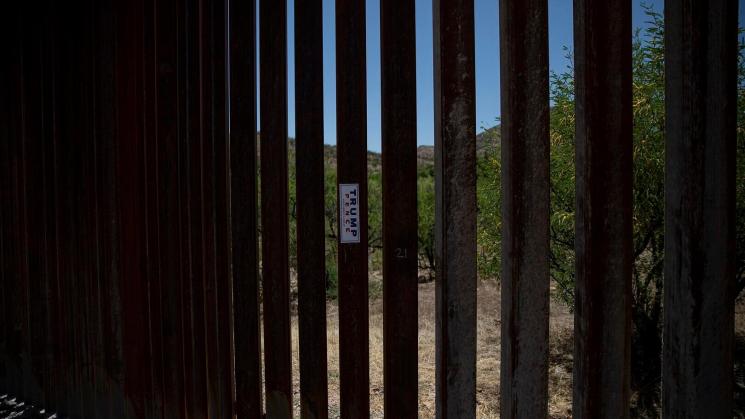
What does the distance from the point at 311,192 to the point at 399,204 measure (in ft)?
1.37

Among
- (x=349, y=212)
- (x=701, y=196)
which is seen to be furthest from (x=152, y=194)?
(x=701, y=196)

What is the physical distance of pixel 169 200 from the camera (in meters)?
2.22

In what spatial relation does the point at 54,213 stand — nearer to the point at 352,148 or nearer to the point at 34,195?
the point at 34,195

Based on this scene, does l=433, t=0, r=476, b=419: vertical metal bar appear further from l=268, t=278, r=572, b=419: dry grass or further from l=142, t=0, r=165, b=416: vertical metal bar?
l=268, t=278, r=572, b=419: dry grass

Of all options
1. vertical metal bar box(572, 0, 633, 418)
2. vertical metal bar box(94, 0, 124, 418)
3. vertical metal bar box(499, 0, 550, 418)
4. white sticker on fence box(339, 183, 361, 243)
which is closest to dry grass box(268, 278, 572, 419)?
vertical metal bar box(94, 0, 124, 418)

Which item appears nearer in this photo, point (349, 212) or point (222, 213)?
point (349, 212)

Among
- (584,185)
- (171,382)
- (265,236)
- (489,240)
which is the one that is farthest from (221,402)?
(489,240)

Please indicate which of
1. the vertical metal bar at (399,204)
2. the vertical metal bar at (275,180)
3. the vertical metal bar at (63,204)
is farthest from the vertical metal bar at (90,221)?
the vertical metal bar at (399,204)

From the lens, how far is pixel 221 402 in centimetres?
216

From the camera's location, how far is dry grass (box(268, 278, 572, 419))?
351cm

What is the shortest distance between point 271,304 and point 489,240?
2.88 m

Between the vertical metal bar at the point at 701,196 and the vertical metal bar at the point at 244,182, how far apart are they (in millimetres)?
1615

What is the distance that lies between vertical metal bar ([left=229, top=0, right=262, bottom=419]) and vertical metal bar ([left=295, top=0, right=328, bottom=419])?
28cm

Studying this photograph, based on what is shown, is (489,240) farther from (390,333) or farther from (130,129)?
(130,129)
